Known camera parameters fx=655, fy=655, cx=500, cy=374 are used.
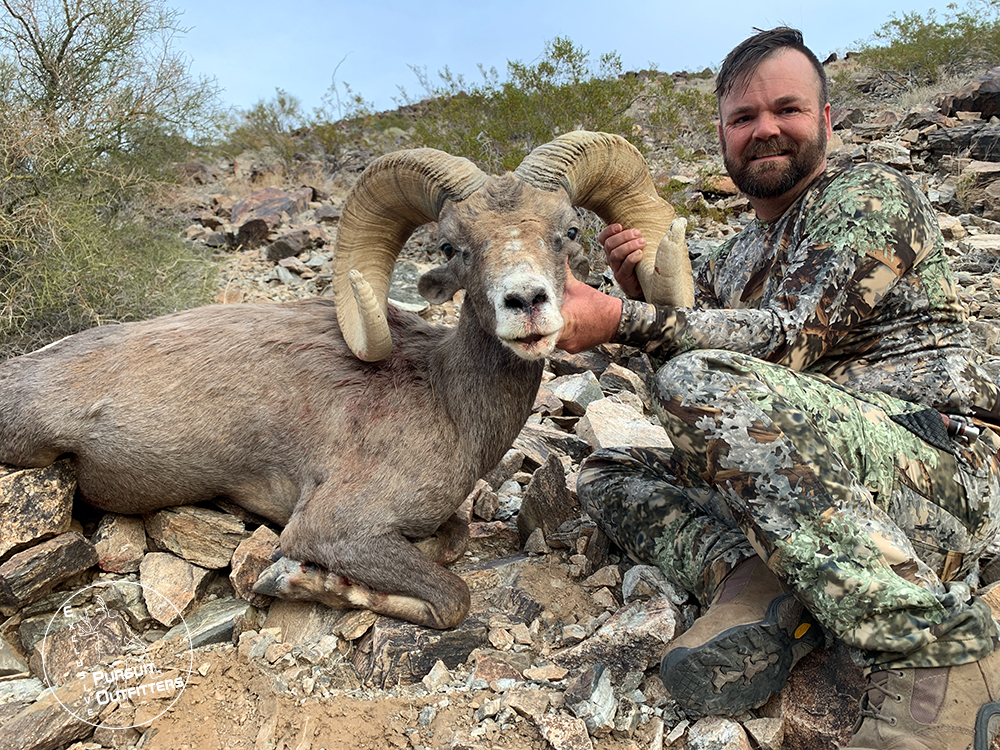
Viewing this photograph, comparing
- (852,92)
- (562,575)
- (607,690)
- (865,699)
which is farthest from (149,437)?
(852,92)

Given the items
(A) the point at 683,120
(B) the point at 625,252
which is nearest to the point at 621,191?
(B) the point at 625,252

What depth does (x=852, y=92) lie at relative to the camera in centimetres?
1920

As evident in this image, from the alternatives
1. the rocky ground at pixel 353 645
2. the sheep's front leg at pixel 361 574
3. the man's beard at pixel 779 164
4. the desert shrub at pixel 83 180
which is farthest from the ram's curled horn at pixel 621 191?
the desert shrub at pixel 83 180

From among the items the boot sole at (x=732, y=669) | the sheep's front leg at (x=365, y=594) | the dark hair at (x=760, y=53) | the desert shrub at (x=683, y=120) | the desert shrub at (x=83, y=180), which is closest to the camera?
the boot sole at (x=732, y=669)

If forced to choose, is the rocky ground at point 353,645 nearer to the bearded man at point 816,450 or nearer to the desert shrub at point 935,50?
the bearded man at point 816,450

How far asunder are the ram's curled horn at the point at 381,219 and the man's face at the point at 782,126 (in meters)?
1.43

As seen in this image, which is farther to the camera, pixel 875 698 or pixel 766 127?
pixel 766 127

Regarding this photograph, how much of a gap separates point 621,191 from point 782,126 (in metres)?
0.93

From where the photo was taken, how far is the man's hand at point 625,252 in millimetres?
3736

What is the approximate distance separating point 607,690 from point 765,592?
0.75 meters

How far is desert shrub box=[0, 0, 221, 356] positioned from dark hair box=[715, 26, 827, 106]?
612cm

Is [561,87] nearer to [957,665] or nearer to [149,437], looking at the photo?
[149,437]

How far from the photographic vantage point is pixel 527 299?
2.71m

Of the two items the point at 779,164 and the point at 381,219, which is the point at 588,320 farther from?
the point at 381,219
